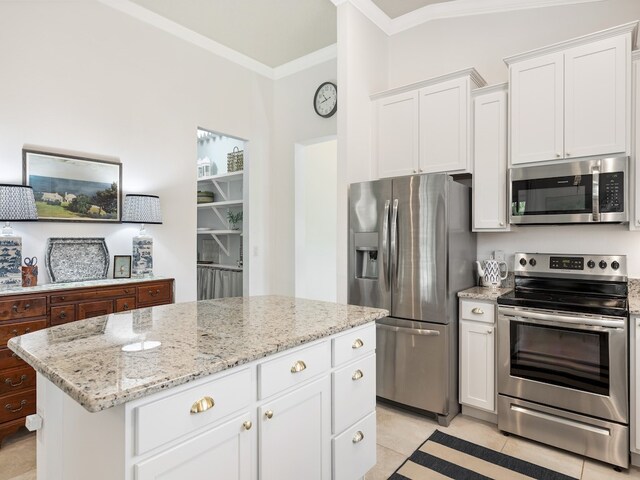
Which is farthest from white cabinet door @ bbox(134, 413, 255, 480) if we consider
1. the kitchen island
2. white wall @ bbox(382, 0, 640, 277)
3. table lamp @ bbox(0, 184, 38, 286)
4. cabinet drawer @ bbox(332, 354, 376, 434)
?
white wall @ bbox(382, 0, 640, 277)

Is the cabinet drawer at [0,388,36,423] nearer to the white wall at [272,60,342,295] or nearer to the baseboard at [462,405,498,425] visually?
the white wall at [272,60,342,295]

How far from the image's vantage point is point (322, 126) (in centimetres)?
425

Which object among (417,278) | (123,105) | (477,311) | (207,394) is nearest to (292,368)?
(207,394)

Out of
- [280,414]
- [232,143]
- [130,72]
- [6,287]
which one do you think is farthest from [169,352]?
[232,143]

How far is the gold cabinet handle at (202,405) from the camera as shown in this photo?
110cm

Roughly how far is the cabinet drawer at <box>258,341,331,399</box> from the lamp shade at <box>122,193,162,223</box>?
7.55 ft

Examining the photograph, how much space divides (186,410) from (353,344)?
89 cm

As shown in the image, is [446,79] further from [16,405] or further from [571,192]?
[16,405]

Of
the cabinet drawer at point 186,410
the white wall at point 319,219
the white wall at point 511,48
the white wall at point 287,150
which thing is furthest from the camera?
the white wall at point 319,219

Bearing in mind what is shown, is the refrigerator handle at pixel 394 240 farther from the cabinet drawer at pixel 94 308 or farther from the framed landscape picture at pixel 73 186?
the framed landscape picture at pixel 73 186

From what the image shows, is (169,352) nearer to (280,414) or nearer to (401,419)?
(280,414)

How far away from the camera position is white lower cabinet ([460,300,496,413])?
2652mm

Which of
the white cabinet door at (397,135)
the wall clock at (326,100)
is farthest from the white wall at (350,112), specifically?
the wall clock at (326,100)

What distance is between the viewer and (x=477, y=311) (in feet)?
8.87
